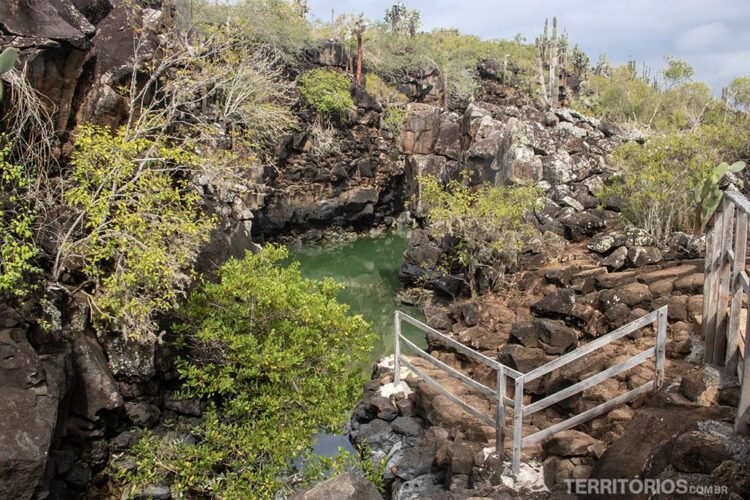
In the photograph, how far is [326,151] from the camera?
1292 inches

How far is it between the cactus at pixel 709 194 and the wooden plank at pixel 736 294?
645 cm

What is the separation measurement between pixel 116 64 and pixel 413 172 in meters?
21.9

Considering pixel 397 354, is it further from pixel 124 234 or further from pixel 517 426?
pixel 124 234

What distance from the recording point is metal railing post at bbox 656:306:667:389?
6543 millimetres

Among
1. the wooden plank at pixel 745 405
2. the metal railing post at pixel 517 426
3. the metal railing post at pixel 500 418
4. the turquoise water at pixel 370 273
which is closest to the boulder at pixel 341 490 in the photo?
the metal railing post at pixel 517 426

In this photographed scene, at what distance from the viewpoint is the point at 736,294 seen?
5.75 m

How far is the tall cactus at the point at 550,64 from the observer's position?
4038cm

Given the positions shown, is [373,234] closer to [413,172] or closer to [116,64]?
[413,172]

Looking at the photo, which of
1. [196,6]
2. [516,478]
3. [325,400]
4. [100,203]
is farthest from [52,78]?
[196,6]

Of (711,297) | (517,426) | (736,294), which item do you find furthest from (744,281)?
(517,426)

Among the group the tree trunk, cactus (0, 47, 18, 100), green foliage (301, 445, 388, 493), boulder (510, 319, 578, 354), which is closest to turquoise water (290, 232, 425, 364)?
boulder (510, 319, 578, 354)

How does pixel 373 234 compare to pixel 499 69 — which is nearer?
pixel 373 234

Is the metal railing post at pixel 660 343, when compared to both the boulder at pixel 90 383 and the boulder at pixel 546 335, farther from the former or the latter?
the boulder at pixel 90 383

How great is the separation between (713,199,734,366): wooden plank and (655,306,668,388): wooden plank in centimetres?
56
